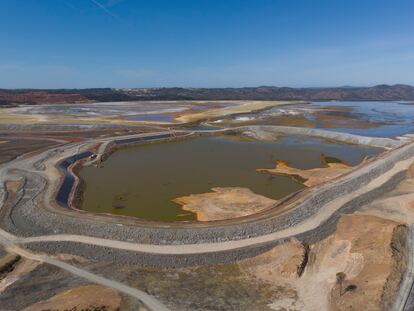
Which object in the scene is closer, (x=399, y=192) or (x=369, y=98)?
(x=399, y=192)

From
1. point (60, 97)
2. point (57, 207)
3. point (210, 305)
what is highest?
point (60, 97)

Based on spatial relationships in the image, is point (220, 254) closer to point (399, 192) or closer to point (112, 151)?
point (399, 192)

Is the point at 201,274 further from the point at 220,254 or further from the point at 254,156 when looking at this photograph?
the point at 254,156

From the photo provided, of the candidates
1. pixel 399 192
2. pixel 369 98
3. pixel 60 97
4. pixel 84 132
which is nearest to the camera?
pixel 399 192

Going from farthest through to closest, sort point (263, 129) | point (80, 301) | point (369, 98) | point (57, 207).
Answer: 1. point (369, 98)
2. point (263, 129)
3. point (57, 207)
4. point (80, 301)

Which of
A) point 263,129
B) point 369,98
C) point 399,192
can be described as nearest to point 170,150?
point 263,129

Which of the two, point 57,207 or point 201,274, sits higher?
point 57,207

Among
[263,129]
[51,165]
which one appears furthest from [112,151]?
[263,129]
